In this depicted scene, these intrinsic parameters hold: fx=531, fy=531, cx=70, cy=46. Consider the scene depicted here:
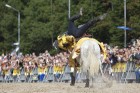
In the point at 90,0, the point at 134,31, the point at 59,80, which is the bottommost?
the point at 59,80

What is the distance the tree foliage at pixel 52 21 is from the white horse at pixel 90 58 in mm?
27961

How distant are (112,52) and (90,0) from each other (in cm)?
2871

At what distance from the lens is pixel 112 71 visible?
1032 inches

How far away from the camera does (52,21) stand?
196 feet

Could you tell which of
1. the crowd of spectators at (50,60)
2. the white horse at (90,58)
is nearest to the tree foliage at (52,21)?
the crowd of spectators at (50,60)

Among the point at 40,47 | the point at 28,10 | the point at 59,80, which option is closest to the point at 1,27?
the point at 28,10

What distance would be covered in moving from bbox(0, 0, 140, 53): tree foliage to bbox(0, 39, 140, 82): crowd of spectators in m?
12.8

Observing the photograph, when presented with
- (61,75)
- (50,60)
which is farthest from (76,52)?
(50,60)

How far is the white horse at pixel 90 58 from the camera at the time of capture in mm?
16984

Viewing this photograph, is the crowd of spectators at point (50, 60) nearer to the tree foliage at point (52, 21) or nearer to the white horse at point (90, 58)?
the white horse at point (90, 58)

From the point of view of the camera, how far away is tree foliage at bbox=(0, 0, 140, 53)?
47969 millimetres

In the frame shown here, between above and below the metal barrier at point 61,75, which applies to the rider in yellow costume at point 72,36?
above

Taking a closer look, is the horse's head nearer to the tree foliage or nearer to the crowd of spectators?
the crowd of spectators

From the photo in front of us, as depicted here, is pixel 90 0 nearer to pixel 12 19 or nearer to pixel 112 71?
pixel 12 19
